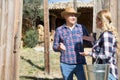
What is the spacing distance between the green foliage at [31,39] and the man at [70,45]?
14518 millimetres

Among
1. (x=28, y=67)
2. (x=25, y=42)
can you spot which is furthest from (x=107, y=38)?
(x=25, y=42)

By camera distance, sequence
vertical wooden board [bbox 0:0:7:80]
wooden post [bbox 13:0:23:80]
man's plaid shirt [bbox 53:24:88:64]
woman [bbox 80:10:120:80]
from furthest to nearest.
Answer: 1. wooden post [bbox 13:0:23:80]
2. man's plaid shirt [bbox 53:24:88:64]
3. vertical wooden board [bbox 0:0:7:80]
4. woman [bbox 80:10:120:80]

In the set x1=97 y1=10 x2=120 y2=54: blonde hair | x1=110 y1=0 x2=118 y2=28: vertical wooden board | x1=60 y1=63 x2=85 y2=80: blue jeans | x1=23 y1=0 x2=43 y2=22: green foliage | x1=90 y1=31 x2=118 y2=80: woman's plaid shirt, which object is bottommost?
x1=60 y1=63 x2=85 y2=80: blue jeans

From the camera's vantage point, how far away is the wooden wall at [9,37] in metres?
5.31

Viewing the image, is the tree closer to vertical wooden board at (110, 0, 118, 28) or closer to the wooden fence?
the wooden fence

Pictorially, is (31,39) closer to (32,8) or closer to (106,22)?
(32,8)

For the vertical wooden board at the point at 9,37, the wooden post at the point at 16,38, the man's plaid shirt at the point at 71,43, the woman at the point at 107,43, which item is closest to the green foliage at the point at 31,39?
the wooden post at the point at 16,38

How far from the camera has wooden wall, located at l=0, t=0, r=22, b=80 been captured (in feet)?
17.4

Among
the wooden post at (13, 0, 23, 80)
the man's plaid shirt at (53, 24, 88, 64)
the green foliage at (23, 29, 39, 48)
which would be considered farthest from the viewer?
the green foliage at (23, 29, 39, 48)

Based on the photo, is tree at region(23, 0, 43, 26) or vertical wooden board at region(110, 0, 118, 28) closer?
vertical wooden board at region(110, 0, 118, 28)

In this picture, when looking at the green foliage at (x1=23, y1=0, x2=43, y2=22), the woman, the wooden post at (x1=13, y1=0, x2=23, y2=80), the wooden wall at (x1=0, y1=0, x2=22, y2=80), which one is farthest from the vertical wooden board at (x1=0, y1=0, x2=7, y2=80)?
the green foliage at (x1=23, y1=0, x2=43, y2=22)

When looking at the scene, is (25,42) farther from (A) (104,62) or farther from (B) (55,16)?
(A) (104,62)

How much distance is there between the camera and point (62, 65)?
5.46 metres

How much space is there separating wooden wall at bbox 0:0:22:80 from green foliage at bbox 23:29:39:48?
14304mm
